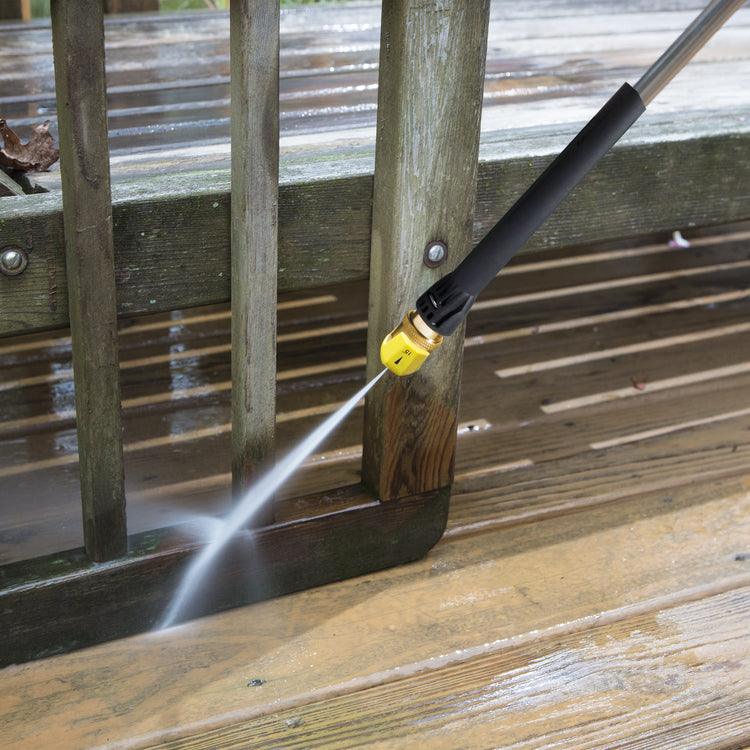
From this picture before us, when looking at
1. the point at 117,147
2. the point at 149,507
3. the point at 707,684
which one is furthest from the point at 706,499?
the point at 117,147

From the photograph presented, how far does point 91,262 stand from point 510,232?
451mm

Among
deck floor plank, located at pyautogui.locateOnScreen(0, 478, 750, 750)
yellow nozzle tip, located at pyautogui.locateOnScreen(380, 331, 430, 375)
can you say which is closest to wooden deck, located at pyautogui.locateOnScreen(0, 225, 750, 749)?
deck floor plank, located at pyautogui.locateOnScreen(0, 478, 750, 750)

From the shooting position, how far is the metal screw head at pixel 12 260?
3.44ft

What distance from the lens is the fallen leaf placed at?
1.28m

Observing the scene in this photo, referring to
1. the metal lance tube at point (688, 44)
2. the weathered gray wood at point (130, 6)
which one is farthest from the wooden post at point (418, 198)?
the weathered gray wood at point (130, 6)

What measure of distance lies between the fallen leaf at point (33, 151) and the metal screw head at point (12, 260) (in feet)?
0.84

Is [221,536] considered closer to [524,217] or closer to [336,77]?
[524,217]

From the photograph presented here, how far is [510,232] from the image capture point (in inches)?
39.6

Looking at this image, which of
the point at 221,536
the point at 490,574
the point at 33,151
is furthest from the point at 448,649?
the point at 33,151

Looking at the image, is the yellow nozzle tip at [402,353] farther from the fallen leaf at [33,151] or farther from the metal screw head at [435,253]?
the fallen leaf at [33,151]

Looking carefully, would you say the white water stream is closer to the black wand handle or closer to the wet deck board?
the black wand handle

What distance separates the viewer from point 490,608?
136 cm

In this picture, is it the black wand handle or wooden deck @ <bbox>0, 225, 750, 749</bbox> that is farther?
wooden deck @ <bbox>0, 225, 750, 749</bbox>

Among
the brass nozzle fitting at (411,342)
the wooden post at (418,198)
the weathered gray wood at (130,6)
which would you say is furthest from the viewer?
the weathered gray wood at (130,6)
